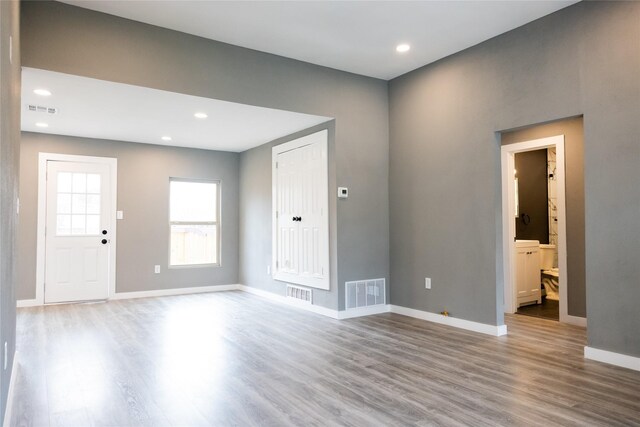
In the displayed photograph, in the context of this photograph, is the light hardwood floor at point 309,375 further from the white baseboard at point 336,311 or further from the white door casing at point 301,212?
the white door casing at point 301,212

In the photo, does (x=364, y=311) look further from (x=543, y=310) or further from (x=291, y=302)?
(x=543, y=310)

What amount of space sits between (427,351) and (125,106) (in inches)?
152

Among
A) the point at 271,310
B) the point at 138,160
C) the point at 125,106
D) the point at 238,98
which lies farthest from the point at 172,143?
the point at 271,310

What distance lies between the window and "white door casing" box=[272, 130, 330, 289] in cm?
160

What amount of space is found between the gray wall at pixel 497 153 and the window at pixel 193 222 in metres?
3.40

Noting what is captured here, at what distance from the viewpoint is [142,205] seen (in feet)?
21.3

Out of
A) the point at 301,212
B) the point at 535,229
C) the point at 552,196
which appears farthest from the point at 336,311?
the point at 552,196

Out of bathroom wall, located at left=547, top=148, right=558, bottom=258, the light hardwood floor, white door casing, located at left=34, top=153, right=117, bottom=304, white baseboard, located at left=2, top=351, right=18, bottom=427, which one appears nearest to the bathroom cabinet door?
the light hardwood floor

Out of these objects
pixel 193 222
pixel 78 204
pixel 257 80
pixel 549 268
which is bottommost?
pixel 549 268

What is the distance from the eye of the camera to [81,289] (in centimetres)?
602

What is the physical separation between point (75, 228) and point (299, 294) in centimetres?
338

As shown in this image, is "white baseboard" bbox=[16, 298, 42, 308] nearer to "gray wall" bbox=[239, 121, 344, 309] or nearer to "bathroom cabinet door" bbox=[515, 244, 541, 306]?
"gray wall" bbox=[239, 121, 344, 309]

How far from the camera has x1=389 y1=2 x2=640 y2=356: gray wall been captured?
3.21 meters

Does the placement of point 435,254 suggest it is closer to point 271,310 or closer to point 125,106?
point 271,310
